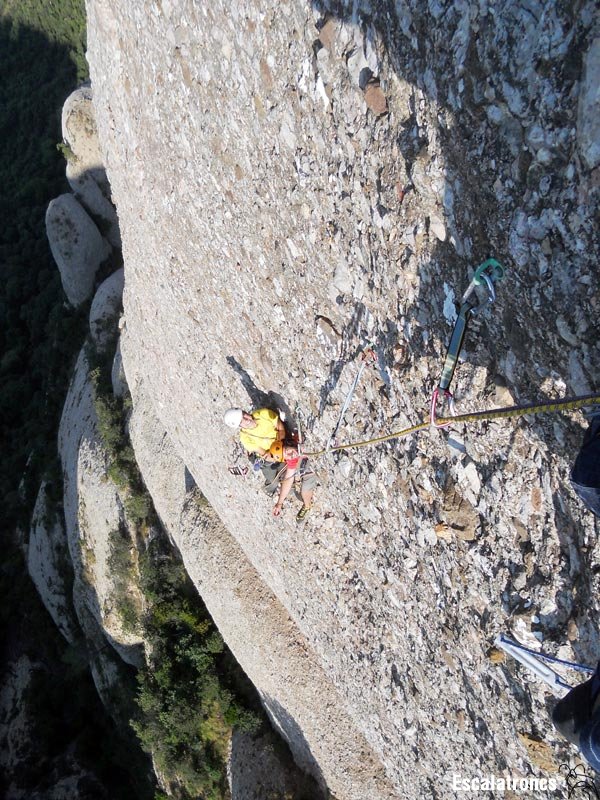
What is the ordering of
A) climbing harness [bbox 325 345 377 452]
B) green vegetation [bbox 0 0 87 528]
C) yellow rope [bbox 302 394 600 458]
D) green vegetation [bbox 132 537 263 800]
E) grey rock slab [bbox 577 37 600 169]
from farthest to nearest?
green vegetation [bbox 0 0 87 528] → green vegetation [bbox 132 537 263 800] → climbing harness [bbox 325 345 377 452] → yellow rope [bbox 302 394 600 458] → grey rock slab [bbox 577 37 600 169]

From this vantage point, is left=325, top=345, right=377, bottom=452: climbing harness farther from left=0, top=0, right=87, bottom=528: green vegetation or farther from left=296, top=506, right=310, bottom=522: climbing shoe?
left=0, top=0, right=87, bottom=528: green vegetation

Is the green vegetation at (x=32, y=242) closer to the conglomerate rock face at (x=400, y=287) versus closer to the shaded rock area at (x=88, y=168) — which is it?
the shaded rock area at (x=88, y=168)

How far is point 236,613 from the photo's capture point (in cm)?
891

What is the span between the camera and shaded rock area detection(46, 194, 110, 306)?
17328mm

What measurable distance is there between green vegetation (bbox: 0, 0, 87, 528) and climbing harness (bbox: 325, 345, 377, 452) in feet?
46.4

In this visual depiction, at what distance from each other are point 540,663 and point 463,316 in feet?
8.18

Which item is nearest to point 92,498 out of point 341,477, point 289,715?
point 289,715

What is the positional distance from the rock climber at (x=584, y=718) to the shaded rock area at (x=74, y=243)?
18.3 meters

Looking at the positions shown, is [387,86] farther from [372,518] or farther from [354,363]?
[372,518]

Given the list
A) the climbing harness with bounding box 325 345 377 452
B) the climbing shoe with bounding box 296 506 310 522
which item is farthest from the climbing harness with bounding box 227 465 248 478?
the climbing harness with bounding box 325 345 377 452

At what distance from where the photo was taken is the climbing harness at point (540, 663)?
11.5 ft

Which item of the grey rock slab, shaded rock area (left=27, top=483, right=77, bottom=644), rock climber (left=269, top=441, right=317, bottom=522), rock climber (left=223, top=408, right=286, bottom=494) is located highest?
the grey rock slab

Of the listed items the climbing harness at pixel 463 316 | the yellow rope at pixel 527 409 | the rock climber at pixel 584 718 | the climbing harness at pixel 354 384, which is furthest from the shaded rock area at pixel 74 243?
the rock climber at pixel 584 718

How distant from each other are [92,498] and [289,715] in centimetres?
761
